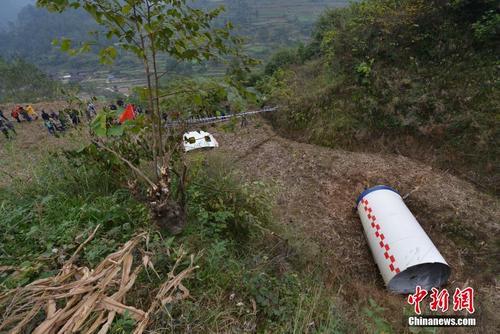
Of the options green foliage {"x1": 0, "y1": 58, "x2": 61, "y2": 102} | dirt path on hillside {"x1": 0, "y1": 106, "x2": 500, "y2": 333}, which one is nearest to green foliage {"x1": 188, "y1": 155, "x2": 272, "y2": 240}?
dirt path on hillside {"x1": 0, "y1": 106, "x2": 500, "y2": 333}

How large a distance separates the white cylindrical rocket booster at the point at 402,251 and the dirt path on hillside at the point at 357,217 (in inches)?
11.7

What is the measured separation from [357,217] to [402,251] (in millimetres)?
1532

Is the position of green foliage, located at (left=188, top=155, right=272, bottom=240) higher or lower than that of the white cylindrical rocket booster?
higher

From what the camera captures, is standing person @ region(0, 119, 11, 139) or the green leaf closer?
the green leaf

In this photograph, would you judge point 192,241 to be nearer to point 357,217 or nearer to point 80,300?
point 80,300

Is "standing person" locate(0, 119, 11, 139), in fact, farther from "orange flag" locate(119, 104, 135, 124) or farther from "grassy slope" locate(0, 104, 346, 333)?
"orange flag" locate(119, 104, 135, 124)

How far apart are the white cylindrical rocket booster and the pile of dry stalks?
319 cm

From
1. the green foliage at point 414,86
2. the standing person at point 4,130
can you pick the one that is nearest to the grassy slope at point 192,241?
the green foliage at point 414,86

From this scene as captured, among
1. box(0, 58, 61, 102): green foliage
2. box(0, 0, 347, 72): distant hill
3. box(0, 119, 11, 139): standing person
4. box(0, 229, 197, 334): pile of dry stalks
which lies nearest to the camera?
box(0, 229, 197, 334): pile of dry stalks

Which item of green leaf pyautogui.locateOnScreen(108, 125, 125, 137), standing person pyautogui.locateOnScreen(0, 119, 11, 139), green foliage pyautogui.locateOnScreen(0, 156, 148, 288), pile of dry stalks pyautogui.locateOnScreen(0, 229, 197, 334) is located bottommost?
standing person pyautogui.locateOnScreen(0, 119, 11, 139)

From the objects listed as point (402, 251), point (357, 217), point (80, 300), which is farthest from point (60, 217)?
point (357, 217)

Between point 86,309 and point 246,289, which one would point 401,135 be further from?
point 86,309

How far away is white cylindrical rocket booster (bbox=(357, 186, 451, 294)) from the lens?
11.7ft

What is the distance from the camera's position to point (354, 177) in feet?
19.3
